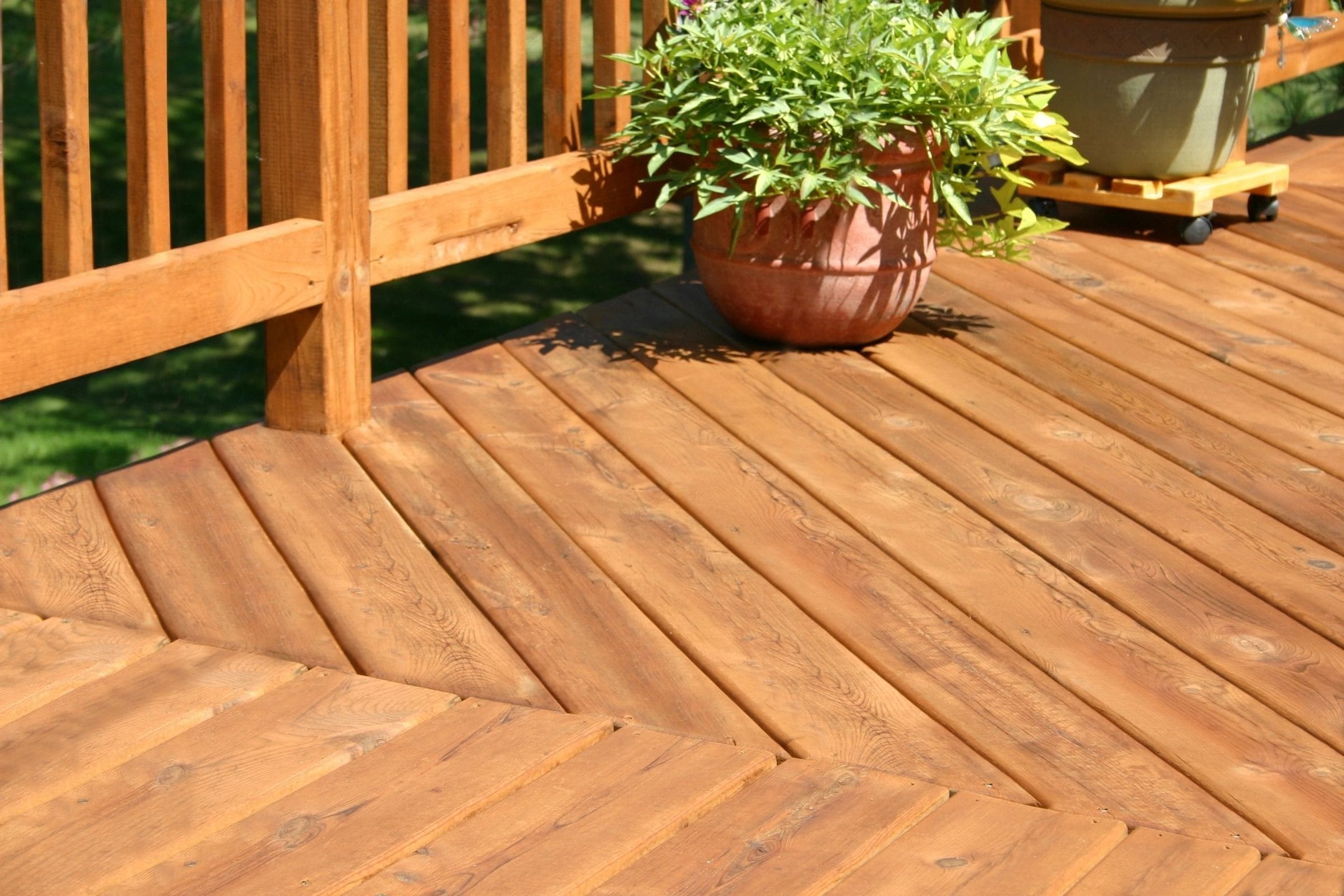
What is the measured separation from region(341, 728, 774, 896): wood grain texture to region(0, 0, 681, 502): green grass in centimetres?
352

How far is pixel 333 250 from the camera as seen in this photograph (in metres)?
2.68

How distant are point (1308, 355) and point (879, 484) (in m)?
1.10

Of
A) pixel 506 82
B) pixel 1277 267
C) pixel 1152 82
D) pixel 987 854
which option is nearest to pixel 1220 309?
pixel 1277 267

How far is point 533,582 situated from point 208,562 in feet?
1.60

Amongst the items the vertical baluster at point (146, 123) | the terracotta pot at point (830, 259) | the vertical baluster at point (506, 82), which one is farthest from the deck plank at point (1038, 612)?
the vertical baluster at point (146, 123)

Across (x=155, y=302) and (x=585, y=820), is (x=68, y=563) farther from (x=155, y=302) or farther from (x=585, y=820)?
(x=585, y=820)

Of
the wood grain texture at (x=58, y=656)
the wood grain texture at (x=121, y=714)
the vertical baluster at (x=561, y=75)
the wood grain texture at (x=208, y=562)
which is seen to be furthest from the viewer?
the vertical baluster at (x=561, y=75)

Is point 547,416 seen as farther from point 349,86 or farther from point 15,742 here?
point 15,742

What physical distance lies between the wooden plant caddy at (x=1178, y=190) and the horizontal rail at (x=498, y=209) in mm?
1142

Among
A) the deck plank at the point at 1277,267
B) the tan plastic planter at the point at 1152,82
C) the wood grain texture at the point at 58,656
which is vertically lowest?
the wood grain texture at the point at 58,656

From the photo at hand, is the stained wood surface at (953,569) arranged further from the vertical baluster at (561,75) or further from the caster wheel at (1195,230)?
the caster wheel at (1195,230)

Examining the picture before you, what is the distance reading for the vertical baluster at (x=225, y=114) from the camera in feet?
8.34

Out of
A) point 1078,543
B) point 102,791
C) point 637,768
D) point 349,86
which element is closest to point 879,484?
point 1078,543

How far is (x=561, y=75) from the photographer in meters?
3.10
